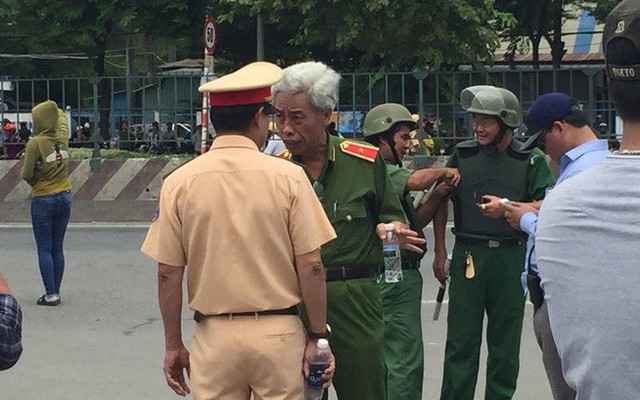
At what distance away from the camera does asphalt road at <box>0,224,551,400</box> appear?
7.56 meters

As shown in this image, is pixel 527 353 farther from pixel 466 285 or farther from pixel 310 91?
pixel 310 91

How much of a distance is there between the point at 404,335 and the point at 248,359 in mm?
2409

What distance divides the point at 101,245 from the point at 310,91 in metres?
9.31

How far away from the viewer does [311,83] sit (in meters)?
4.86

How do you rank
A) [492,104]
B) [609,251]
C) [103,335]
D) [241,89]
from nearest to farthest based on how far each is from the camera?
[609,251], [241,89], [492,104], [103,335]

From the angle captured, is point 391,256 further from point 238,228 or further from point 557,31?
point 557,31

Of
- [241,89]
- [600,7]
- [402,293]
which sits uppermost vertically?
[600,7]

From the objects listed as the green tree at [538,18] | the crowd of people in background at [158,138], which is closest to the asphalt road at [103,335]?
the crowd of people in background at [158,138]

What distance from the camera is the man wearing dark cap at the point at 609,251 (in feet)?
7.61

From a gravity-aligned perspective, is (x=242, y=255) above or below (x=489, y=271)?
above

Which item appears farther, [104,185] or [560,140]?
[104,185]

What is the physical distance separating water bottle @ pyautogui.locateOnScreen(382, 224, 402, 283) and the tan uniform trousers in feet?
3.24

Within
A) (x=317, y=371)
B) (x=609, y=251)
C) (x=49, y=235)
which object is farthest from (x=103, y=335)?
(x=609, y=251)

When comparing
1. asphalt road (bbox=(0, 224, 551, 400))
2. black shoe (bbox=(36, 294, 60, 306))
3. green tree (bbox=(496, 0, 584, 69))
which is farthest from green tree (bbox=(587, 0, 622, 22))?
black shoe (bbox=(36, 294, 60, 306))
